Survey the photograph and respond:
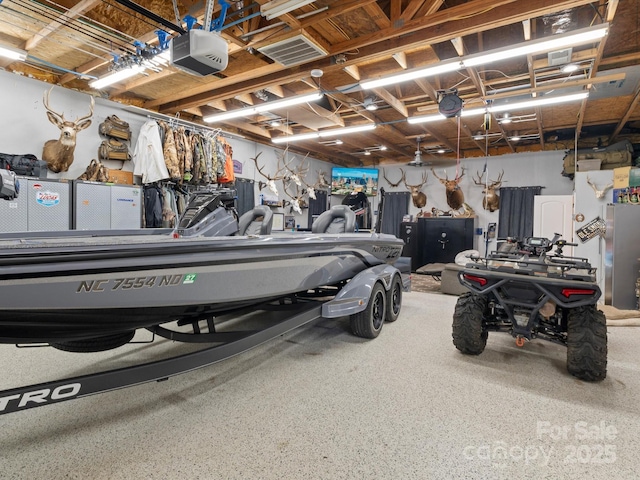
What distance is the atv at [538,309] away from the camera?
92.1 inches

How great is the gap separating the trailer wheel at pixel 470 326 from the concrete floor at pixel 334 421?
4.4 inches

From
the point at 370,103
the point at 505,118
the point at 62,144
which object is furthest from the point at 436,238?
the point at 62,144

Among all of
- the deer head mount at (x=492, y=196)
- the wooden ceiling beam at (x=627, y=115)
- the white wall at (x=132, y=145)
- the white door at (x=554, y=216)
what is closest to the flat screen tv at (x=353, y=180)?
the white wall at (x=132, y=145)

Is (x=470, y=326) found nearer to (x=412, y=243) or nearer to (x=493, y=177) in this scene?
(x=412, y=243)

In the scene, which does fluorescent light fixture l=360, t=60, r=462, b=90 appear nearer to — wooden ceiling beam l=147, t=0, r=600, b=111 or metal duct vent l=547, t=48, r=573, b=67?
wooden ceiling beam l=147, t=0, r=600, b=111

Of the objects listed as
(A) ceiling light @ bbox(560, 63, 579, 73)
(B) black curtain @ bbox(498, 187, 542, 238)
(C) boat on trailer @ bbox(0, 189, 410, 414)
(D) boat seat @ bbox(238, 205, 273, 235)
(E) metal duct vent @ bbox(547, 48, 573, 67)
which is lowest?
(C) boat on trailer @ bbox(0, 189, 410, 414)

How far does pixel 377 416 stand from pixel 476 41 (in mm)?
4858

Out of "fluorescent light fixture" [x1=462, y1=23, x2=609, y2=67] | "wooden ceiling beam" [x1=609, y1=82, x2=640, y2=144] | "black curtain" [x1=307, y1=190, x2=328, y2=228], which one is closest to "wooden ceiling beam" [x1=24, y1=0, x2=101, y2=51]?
"fluorescent light fixture" [x1=462, y1=23, x2=609, y2=67]

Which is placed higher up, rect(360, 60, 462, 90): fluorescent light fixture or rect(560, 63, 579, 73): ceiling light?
rect(560, 63, 579, 73): ceiling light

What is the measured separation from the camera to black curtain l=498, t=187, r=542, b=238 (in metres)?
9.38

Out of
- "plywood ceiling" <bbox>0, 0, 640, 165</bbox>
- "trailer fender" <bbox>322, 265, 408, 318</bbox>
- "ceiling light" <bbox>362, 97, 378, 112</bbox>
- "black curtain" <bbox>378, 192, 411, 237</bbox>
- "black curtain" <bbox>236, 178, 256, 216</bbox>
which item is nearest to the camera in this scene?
"trailer fender" <bbox>322, 265, 408, 318</bbox>

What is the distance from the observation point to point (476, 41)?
4512 mm

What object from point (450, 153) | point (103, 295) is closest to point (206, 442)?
point (103, 295)

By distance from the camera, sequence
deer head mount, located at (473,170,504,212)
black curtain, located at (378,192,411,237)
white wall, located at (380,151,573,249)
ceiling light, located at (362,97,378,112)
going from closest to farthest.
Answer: ceiling light, located at (362,97,378,112), white wall, located at (380,151,573,249), deer head mount, located at (473,170,504,212), black curtain, located at (378,192,411,237)
